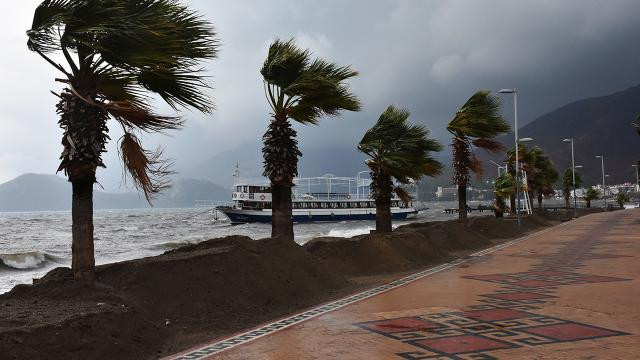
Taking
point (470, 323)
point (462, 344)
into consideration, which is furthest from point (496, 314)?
point (462, 344)

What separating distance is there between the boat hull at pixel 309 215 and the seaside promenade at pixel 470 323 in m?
67.3

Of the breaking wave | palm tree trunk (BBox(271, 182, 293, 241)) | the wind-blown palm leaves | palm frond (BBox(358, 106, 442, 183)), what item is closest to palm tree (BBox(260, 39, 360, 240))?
palm tree trunk (BBox(271, 182, 293, 241))

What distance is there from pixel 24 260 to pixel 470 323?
27.1 metres

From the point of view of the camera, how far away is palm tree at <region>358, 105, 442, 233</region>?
19.6m

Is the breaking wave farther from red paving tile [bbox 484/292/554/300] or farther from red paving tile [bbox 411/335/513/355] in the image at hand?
red paving tile [bbox 411/335/513/355]

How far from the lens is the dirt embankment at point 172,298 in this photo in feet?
22.0

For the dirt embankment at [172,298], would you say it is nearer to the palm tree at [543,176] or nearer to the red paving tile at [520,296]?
the red paving tile at [520,296]

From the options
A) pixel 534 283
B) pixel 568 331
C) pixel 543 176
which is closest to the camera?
pixel 568 331

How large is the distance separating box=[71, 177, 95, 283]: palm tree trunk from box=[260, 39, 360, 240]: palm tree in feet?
19.4

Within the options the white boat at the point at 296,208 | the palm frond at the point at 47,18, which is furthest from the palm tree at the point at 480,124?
the white boat at the point at 296,208

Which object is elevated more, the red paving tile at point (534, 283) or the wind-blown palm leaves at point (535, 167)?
the wind-blown palm leaves at point (535, 167)

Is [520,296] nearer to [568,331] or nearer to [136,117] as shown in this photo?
[568,331]

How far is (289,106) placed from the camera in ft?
47.0

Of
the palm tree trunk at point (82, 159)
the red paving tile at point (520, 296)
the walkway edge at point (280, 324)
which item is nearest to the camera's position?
the walkway edge at point (280, 324)
